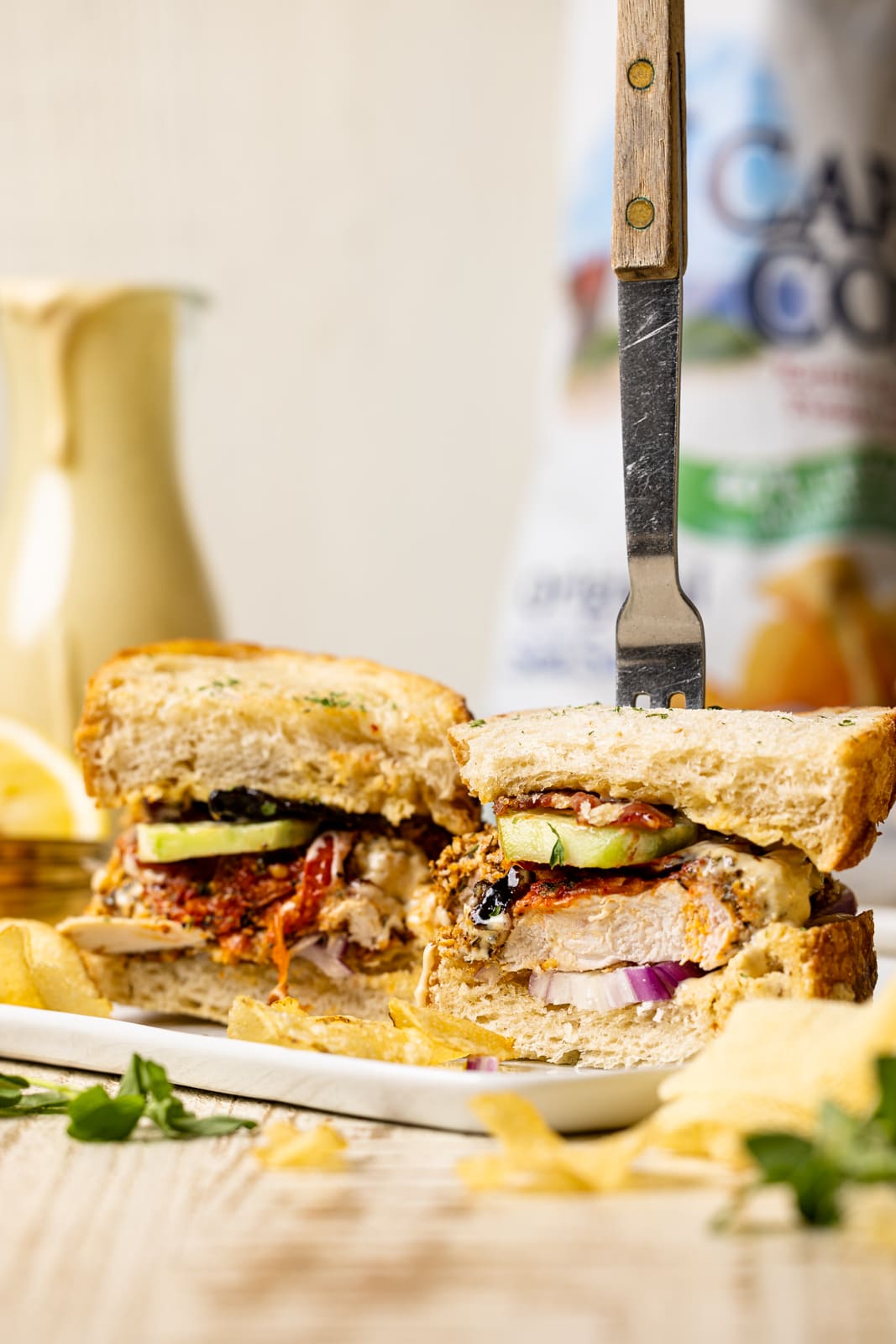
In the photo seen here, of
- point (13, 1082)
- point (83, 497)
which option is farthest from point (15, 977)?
point (83, 497)

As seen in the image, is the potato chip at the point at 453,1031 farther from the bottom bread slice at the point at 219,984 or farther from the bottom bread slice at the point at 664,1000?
the bottom bread slice at the point at 219,984

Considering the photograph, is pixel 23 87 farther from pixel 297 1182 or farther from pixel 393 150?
pixel 297 1182

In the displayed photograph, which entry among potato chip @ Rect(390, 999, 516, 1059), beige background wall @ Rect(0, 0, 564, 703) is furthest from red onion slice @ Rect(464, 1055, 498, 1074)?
beige background wall @ Rect(0, 0, 564, 703)

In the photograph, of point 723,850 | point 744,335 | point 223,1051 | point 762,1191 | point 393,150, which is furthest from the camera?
point 393,150

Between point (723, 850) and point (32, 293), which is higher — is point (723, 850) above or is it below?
below

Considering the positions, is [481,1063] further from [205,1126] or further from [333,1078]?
[205,1126]

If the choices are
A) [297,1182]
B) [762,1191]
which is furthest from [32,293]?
[762,1191]

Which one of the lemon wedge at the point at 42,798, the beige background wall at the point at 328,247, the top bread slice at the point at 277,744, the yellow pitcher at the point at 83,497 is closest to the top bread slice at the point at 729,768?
the top bread slice at the point at 277,744

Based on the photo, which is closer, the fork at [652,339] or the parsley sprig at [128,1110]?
the parsley sprig at [128,1110]
